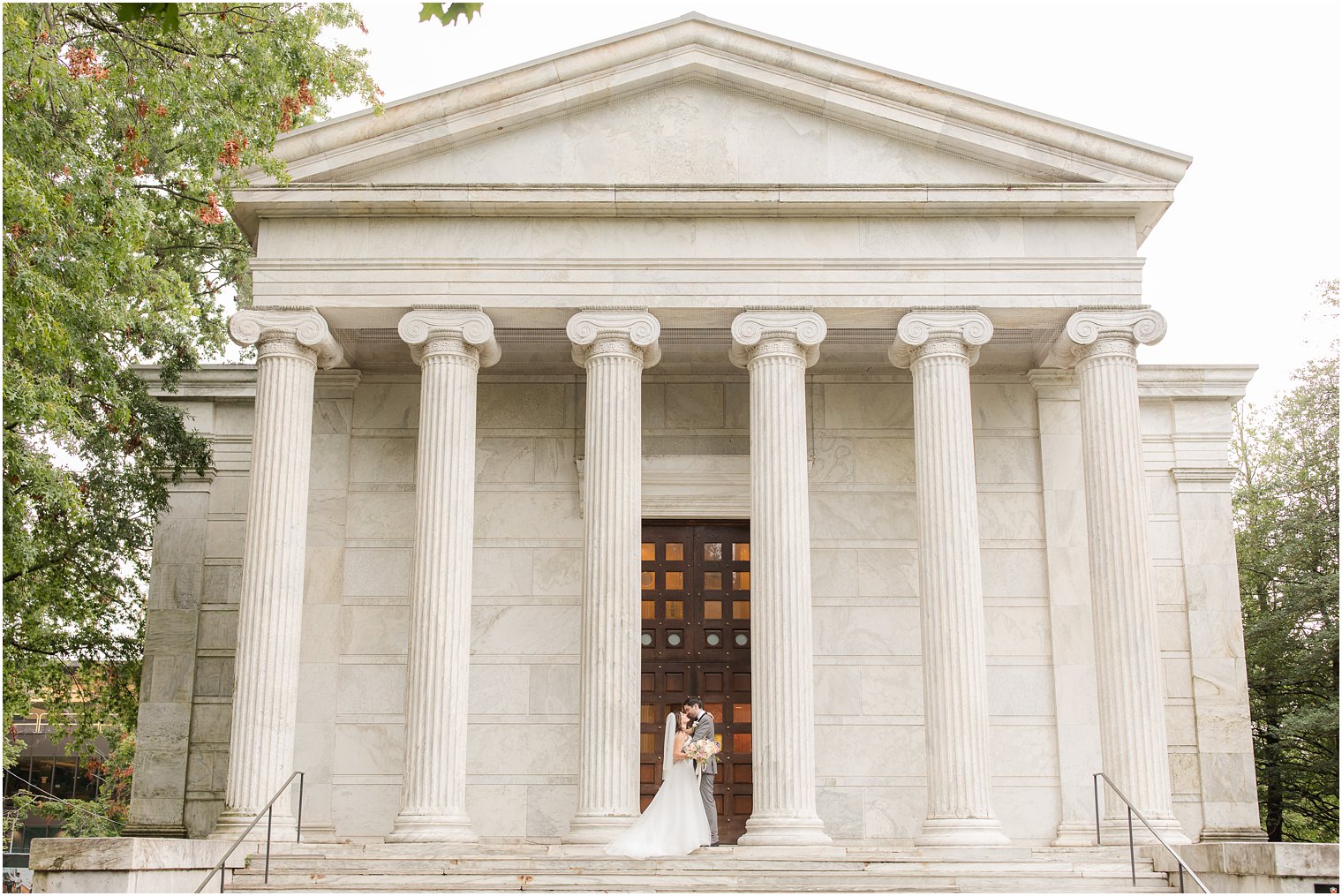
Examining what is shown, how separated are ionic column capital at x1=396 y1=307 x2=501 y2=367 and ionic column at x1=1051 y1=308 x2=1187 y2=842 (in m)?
8.83

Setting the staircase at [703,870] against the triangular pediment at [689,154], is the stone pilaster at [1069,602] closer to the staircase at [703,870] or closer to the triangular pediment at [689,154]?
the staircase at [703,870]

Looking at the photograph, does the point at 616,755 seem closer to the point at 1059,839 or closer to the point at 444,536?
the point at 444,536

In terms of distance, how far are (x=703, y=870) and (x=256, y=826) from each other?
6162 millimetres

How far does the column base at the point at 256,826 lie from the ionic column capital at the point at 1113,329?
1329cm

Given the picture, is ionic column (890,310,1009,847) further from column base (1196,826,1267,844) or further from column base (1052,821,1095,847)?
column base (1196,826,1267,844)

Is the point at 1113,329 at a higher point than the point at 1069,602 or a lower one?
higher

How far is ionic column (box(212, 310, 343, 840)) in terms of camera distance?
18.8 m

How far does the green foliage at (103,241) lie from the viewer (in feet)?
52.3

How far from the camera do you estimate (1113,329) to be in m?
20.4

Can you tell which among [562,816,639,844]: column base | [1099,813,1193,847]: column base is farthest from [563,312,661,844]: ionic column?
[1099,813,1193,847]: column base

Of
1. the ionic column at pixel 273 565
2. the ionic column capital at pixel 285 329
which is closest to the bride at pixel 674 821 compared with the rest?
the ionic column at pixel 273 565

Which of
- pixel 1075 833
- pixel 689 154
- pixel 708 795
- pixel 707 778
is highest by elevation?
pixel 689 154

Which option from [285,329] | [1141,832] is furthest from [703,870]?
[285,329]

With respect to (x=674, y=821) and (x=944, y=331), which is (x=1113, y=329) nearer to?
(x=944, y=331)
